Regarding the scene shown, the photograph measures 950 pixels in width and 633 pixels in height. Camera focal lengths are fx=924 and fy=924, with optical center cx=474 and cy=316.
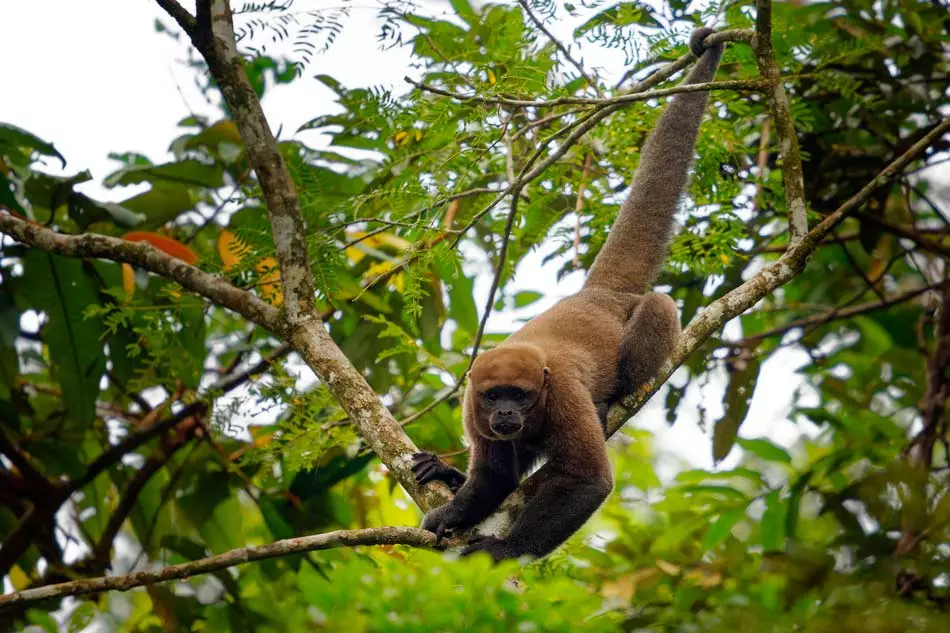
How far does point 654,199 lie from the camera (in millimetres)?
6453

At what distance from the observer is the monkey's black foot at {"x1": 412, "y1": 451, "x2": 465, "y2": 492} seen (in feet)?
16.6

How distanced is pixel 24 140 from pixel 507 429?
4.02 metres

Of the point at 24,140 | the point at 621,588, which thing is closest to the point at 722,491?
the point at 621,588

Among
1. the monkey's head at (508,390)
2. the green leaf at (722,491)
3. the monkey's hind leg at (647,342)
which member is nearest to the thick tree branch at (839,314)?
the green leaf at (722,491)

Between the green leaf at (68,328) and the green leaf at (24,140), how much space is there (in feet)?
2.32

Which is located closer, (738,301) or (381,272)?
(738,301)

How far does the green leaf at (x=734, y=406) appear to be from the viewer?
22.7 feet

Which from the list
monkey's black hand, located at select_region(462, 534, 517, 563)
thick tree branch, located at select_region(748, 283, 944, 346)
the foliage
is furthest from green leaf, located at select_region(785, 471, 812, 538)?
monkey's black hand, located at select_region(462, 534, 517, 563)

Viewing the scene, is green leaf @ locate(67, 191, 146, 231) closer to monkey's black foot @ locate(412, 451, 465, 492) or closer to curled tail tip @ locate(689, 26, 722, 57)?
monkey's black foot @ locate(412, 451, 465, 492)

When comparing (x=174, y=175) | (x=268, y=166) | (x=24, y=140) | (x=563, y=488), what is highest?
(x=24, y=140)

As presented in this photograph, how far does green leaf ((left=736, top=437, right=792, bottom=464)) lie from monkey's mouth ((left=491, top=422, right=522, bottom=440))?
98.6 inches

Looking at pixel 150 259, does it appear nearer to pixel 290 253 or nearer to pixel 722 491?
pixel 290 253

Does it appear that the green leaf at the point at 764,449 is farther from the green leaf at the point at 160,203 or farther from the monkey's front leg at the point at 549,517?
the green leaf at the point at 160,203

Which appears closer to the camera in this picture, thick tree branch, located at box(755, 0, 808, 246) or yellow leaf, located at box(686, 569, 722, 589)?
yellow leaf, located at box(686, 569, 722, 589)
